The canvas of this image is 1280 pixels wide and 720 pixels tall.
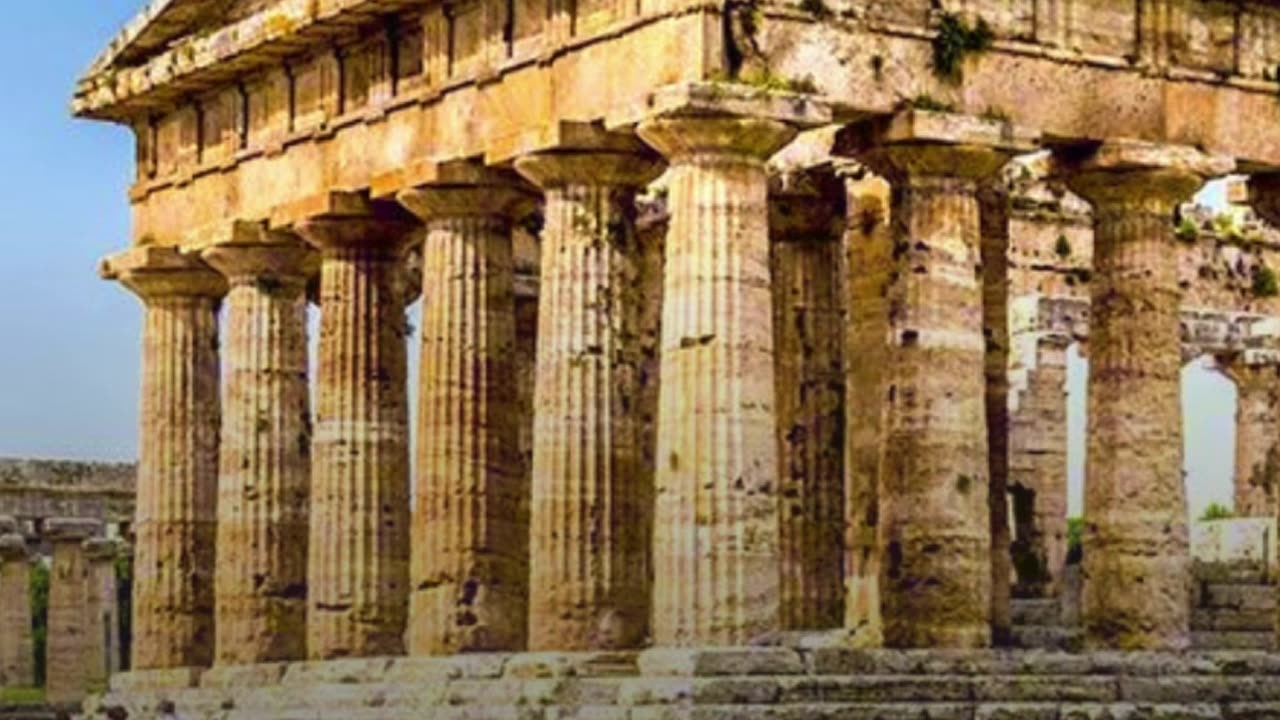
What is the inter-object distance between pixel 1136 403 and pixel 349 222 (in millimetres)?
10537

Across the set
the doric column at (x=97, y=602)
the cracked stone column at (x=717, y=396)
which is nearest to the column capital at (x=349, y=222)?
the cracked stone column at (x=717, y=396)

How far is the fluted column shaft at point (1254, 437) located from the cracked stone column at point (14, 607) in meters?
24.1

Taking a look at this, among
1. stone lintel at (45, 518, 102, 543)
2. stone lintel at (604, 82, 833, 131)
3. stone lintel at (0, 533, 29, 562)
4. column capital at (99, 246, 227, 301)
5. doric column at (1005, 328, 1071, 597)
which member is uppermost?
stone lintel at (604, 82, 833, 131)

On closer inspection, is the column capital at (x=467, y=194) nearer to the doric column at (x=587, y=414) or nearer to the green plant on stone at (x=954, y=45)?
the doric column at (x=587, y=414)

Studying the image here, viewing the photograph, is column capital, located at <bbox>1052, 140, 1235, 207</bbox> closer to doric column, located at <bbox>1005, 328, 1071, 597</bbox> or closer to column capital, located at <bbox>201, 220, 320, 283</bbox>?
column capital, located at <bbox>201, 220, 320, 283</bbox>

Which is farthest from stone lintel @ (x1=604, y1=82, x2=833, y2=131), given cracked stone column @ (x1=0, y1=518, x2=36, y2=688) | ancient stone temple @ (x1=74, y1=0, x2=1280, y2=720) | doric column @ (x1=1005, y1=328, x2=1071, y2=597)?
cracked stone column @ (x1=0, y1=518, x2=36, y2=688)

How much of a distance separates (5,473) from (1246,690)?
38.1 meters

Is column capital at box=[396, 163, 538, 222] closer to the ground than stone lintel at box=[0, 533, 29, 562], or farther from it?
farther from it

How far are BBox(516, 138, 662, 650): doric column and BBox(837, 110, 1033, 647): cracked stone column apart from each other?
288 cm

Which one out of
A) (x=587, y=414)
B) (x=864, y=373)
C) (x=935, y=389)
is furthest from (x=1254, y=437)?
(x=587, y=414)

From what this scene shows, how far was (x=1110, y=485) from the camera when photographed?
4678cm

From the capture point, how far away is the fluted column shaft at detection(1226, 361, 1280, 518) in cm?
6362

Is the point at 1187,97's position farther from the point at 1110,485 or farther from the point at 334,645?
the point at 334,645

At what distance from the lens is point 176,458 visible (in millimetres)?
55250
